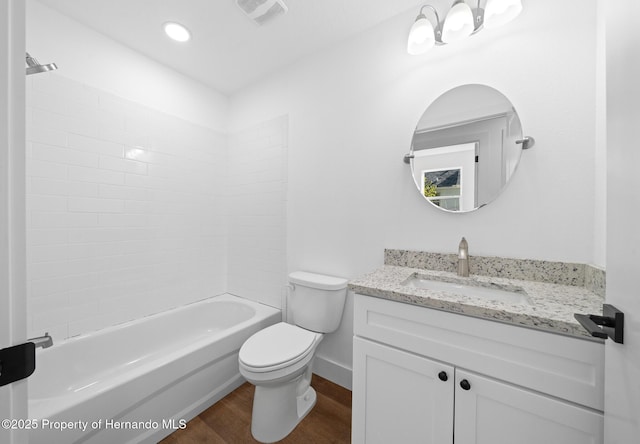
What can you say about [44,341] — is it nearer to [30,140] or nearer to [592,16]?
[30,140]

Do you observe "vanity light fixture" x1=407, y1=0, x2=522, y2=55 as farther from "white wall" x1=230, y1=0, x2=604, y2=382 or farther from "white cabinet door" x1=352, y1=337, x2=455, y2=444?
"white cabinet door" x1=352, y1=337, x2=455, y2=444

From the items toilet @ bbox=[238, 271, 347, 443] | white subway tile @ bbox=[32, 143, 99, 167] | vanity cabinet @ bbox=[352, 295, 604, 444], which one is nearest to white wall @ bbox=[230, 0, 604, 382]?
toilet @ bbox=[238, 271, 347, 443]

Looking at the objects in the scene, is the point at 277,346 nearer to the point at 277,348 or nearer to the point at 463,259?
the point at 277,348

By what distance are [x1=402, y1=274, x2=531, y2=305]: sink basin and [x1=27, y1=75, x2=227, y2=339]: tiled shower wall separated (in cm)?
194

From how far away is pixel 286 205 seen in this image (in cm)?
206

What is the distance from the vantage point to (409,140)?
4.97 ft

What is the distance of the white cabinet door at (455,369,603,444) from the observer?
725 mm

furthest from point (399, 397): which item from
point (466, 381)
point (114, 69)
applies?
point (114, 69)

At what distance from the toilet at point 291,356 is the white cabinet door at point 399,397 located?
16.6 inches

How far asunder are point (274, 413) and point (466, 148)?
1.81 meters

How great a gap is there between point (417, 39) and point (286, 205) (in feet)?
4.54

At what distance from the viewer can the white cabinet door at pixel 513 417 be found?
2.38 feet

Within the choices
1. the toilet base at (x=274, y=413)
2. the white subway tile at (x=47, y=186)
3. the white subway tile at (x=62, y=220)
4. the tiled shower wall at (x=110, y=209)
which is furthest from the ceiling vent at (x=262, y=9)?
the toilet base at (x=274, y=413)

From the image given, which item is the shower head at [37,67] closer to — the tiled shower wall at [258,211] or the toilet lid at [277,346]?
the tiled shower wall at [258,211]
